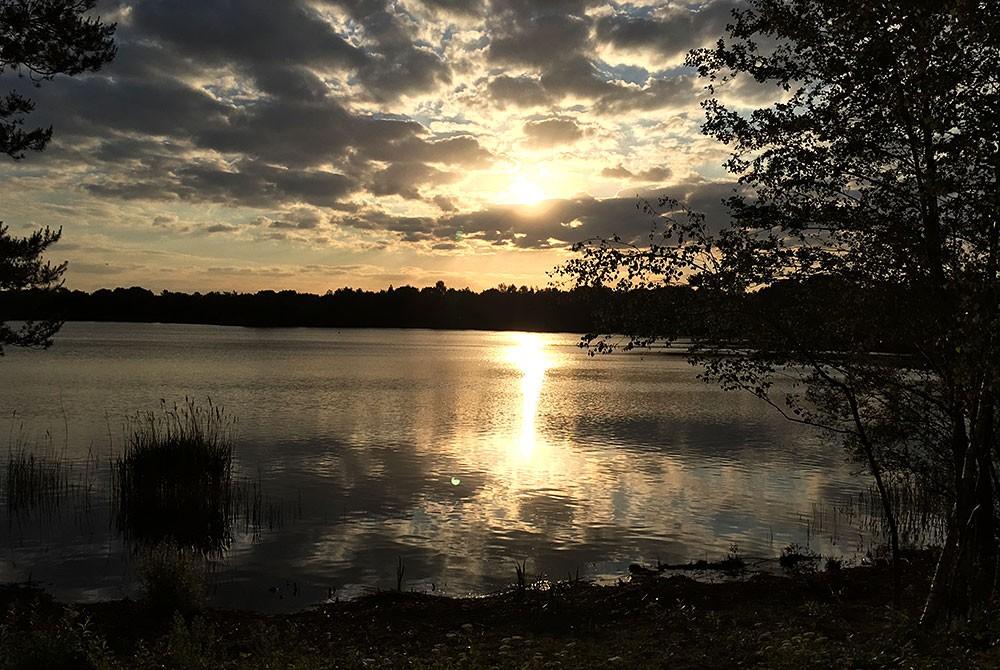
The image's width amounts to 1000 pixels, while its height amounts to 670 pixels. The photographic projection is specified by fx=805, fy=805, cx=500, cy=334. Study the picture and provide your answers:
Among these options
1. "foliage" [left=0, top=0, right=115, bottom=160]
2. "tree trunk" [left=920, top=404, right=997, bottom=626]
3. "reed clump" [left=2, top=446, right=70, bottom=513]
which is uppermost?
"foliage" [left=0, top=0, right=115, bottom=160]

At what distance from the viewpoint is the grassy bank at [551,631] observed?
9508mm

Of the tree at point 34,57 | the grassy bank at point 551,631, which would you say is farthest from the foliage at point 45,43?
the grassy bank at point 551,631

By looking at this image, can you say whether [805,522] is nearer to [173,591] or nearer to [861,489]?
[861,489]

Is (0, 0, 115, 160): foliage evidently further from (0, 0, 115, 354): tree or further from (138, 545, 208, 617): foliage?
(138, 545, 208, 617): foliage

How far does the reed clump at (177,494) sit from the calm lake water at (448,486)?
83cm

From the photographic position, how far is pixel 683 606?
14562 mm

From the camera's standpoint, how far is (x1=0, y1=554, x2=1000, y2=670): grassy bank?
9508mm

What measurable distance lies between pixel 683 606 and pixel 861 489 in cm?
1611

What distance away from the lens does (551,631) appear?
1331 centimetres

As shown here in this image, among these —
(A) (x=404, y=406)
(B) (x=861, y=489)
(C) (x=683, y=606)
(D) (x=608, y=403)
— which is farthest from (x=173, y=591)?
(D) (x=608, y=403)

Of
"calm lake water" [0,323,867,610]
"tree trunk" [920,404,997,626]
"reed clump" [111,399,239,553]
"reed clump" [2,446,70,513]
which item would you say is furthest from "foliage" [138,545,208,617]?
"tree trunk" [920,404,997,626]

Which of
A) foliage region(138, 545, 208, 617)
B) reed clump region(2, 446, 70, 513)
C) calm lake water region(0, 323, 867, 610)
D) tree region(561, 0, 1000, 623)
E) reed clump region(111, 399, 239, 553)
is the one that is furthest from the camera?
reed clump region(2, 446, 70, 513)

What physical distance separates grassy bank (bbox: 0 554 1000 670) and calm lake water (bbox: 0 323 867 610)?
7.15 ft

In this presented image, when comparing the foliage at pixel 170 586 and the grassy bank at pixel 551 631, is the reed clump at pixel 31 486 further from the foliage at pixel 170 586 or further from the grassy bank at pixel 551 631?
the foliage at pixel 170 586
